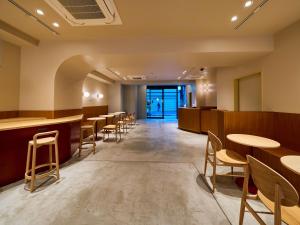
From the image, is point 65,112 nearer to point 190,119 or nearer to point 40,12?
point 40,12

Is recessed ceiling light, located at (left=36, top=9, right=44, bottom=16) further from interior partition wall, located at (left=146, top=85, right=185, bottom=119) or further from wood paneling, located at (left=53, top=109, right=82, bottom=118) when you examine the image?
interior partition wall, located at (left=146, top=85, right=185, bottom=119)

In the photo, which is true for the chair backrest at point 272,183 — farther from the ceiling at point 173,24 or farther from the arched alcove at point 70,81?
the arched alcove at point 70,81

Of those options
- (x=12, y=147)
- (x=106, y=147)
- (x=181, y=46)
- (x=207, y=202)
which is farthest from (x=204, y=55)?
(x=12, y=147)

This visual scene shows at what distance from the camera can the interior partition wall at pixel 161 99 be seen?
15.8 meters

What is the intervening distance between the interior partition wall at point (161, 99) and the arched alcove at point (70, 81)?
10.5m

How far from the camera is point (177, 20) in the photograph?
10.4ft

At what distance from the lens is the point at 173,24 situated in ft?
10.9

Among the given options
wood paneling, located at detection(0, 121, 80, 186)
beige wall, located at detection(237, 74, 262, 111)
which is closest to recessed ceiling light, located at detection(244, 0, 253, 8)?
beige wall, located at detection(237, 74, 262, 111)

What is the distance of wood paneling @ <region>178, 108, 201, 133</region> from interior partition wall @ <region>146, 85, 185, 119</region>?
7.01m

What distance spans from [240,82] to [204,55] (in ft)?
6.78

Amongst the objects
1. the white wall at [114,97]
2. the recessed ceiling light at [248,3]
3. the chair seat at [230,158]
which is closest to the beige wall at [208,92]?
the white wall at [114,97]

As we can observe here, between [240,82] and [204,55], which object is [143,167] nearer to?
[204,55]

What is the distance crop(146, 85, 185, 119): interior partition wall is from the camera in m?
15.8

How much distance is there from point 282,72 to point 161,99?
500 inches
